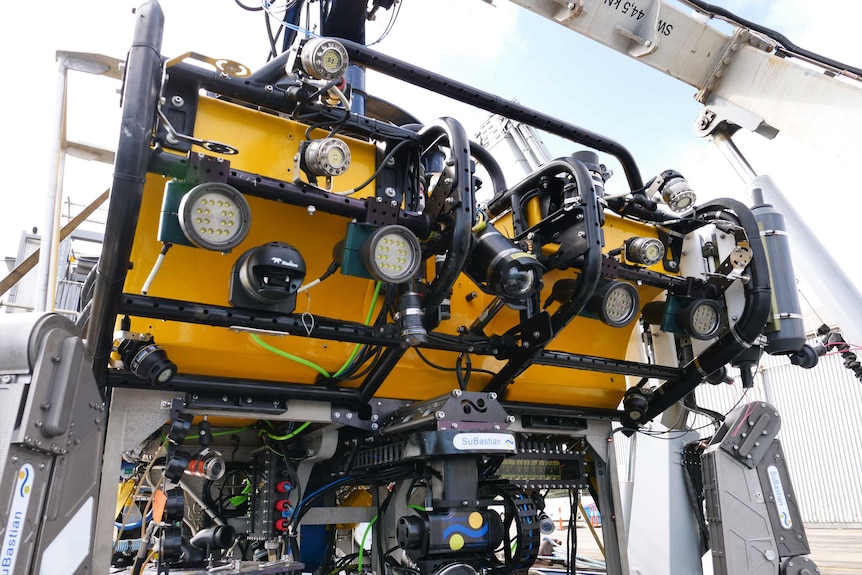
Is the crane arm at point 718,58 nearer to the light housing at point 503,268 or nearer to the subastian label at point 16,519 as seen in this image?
the light housing at point 503,268

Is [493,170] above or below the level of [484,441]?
above

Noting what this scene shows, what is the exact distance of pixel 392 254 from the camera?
2215 millimetres

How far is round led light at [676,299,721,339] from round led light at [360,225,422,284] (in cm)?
162

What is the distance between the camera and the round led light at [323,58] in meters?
2.13

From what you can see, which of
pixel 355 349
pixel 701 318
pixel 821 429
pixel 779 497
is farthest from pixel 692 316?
pixel 821 429

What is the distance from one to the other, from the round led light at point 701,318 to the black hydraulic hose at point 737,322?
0.37ft

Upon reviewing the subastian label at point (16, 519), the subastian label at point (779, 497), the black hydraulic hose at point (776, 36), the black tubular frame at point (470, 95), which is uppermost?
the black hydraulic hose at point (776, 36)

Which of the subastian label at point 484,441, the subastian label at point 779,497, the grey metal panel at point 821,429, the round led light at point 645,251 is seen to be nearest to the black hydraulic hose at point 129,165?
the subastian label at point 484,441

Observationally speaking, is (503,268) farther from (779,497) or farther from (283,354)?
(779,497)

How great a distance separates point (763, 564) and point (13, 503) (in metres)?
3.14

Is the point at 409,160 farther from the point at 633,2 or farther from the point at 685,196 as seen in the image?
the point at 633,2

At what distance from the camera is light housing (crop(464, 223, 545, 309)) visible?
237 centimetres

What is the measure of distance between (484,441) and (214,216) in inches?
48.0

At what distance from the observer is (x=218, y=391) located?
2.42 m
